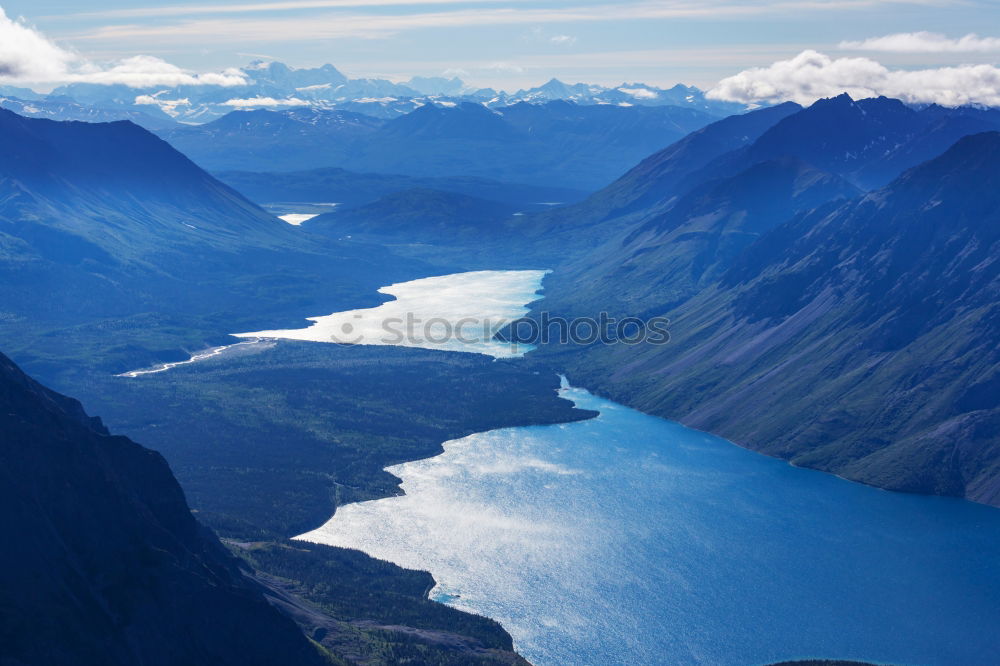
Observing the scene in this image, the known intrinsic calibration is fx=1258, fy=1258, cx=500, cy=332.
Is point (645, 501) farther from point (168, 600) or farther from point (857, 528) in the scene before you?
point (168, 600)

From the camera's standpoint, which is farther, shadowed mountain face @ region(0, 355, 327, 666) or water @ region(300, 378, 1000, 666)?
water @ region(300, 378, 1000, 666)

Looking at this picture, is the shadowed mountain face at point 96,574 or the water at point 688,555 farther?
the water at point 688,555

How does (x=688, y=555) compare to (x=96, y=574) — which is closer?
(x=96, y=574)

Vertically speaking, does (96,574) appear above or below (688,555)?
above

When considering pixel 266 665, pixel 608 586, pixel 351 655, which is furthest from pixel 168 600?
pixel 608 586
